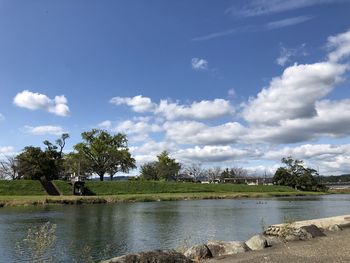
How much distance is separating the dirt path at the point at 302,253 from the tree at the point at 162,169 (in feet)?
457

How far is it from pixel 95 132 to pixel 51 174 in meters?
17.9

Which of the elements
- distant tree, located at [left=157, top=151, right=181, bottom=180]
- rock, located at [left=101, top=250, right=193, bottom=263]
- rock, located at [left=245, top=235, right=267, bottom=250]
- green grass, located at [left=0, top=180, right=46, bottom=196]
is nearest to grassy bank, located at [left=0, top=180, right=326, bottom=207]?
green grass, located at [left=0, top=180, right=46, bottom=196]

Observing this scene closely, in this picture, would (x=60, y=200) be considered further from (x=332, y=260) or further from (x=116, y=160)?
(x=332, y=260)

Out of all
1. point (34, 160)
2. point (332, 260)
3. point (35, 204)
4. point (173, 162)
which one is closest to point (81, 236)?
point (332, 260)

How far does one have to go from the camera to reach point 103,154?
12144 cm

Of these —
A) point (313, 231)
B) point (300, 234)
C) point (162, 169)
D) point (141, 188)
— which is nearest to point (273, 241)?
point (300, 234)

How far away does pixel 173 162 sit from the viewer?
161 m

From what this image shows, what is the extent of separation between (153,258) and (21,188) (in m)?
84.7

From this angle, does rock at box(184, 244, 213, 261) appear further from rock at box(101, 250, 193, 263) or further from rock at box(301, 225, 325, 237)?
rock at box(301, 225, 325, 237)

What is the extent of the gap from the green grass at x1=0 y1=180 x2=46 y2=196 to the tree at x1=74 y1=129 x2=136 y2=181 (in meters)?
26.3

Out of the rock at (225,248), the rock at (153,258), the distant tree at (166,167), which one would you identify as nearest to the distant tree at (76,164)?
the distant tree at (166,167)

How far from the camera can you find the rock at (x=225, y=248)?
51.3 ft

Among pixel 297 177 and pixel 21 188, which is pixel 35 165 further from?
pixel 297 177

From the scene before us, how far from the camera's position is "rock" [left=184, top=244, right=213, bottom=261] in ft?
48.6
